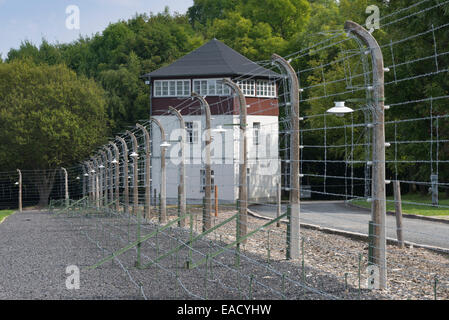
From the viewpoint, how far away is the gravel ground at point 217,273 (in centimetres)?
1129

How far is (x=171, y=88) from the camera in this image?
46406 millimetres

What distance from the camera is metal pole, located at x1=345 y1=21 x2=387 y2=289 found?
10.8 meters

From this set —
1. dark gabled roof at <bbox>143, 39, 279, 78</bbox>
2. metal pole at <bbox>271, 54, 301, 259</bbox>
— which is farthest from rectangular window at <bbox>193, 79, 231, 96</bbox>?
metal pole at <bbox>271, 54, 301, 259</bbox>

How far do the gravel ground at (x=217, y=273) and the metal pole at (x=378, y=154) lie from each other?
0.59 meters

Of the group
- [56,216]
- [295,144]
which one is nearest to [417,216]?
[295,144]

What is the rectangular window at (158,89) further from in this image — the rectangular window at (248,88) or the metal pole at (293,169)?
the metal pole at (293,169)

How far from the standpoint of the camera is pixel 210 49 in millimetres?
48719

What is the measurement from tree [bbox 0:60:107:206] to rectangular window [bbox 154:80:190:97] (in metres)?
9.45

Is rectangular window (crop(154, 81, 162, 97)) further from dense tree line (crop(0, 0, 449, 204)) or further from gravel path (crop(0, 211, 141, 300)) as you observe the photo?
gravel path (crop(0, 211, 141, 300))

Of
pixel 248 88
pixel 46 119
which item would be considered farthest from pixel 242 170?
pixel 46 119

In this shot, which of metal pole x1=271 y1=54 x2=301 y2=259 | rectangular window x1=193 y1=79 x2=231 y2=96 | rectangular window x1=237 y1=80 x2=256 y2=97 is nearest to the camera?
metal pole x1=271 y1=54 x2=301 y2=259

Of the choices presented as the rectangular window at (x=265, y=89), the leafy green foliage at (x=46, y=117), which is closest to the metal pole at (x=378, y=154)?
the rectangular window at (x=265, y=89)

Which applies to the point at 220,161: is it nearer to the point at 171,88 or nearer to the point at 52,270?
the point at 171,88

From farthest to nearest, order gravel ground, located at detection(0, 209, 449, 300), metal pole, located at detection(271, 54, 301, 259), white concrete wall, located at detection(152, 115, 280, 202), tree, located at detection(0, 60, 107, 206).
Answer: tree, located at detection(0, 60, 107, 206)
white concrete wall, located at detection(152, 115, 280, 202)
metal pole, located at detection(271, 54, 301, 259)
gravel ground, located at detection(0, 209, 449, 300)
